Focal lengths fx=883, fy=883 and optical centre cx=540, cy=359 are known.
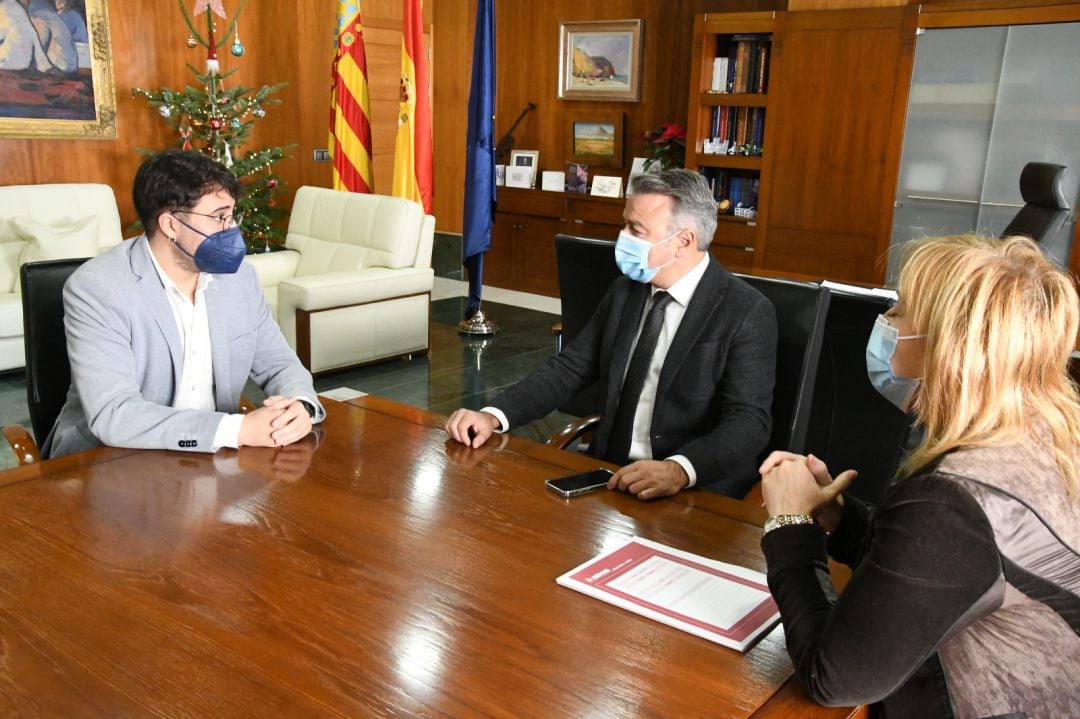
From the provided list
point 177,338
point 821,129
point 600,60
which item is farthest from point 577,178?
point 177,338

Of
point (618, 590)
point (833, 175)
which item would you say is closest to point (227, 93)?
point (833, 175)

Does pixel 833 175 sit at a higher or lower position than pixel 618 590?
higher

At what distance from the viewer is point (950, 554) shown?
0.93 meters

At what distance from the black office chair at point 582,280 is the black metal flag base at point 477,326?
3.04 metres

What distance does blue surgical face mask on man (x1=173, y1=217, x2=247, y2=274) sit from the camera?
79.7 inches

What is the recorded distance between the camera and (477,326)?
611 cm

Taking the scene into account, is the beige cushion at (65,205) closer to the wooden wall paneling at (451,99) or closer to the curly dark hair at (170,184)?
the wooden wall paneling at (451,99)

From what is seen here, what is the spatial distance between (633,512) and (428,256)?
13.6 ft

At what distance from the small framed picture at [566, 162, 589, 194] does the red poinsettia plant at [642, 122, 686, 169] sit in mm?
681

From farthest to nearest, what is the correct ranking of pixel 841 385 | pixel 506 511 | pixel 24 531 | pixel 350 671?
1. pixel 841 385
2. pixel 506 511
3. pixel 24 531
4. pixel 350 671

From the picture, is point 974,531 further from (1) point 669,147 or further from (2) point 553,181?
(2) point 553,181

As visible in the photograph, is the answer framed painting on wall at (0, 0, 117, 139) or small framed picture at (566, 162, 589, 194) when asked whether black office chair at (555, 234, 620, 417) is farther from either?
framed painting on wall at (0, 0, 117, 139)

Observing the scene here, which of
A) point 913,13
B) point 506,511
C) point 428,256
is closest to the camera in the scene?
point 506,511

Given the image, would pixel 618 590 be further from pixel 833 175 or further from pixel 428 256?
pixel 833 175
